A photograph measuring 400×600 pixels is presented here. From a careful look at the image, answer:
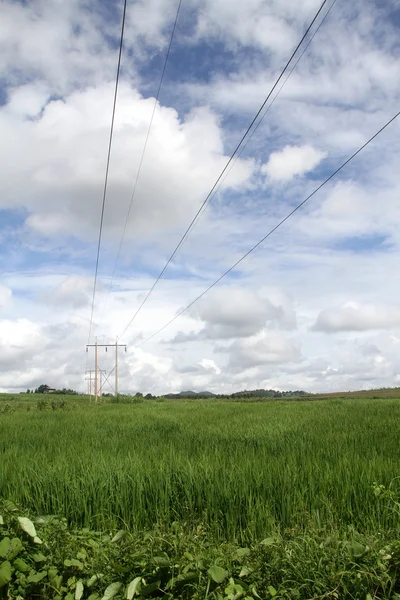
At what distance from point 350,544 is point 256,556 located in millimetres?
656

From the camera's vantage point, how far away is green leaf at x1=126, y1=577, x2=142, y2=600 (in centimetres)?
281

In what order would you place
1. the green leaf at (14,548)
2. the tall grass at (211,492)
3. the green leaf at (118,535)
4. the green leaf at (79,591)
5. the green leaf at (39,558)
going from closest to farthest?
1. the green leaf at (79,591)
2. the green leaf at (14,548)
3. the green leaf at (39,558)
4. the green leaf at (118,535)
5. the tall grass at (211,492)

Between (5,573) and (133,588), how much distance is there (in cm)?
88

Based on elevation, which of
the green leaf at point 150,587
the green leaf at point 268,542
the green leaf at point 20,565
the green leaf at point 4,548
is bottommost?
the green leaf at point 150,587

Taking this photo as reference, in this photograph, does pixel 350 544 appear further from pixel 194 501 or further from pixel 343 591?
pixel 194 501

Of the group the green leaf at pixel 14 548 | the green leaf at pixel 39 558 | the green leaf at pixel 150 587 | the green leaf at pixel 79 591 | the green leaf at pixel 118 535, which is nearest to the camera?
the green leaf at pixel 150 587

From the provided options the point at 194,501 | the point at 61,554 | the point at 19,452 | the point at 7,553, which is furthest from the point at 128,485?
the point at 19,452

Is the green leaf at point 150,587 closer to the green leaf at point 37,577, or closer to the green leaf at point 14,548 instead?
the green leaf at point 37,577

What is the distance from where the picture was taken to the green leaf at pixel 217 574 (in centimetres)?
276

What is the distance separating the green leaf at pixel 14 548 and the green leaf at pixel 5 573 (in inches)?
4.3

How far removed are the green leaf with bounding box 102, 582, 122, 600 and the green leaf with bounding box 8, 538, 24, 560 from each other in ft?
2.34

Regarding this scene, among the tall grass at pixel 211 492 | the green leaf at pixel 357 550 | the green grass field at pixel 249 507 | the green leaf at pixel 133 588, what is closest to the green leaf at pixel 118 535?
the green grass field at pixel 249 507

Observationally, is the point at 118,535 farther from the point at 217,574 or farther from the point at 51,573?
the point at 217,574

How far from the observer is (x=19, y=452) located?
8.37m
